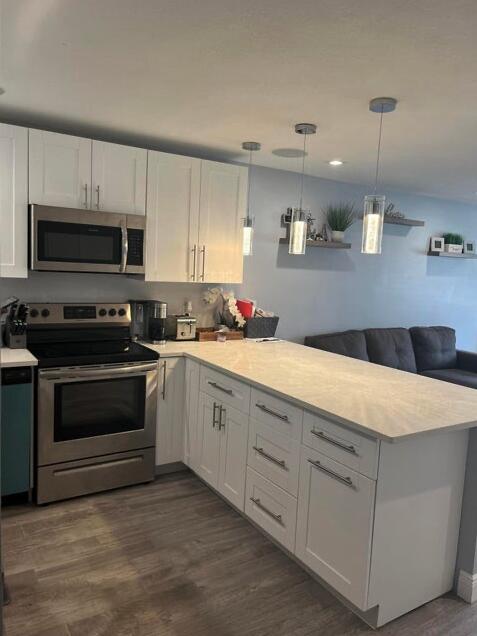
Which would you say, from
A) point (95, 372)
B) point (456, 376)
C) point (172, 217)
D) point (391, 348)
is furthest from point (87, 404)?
point (456, 376)

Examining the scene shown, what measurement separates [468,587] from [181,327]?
2386mm

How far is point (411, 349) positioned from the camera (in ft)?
17.0

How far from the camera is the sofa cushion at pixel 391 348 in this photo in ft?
15.9

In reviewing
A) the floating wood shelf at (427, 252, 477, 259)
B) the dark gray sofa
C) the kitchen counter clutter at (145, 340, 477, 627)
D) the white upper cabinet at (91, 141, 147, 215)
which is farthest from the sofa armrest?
the white upper cabinet at (91, 141, 147, 215)

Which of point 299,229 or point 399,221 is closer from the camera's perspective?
point 299,229

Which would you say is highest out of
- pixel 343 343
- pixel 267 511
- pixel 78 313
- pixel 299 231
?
pixel 299 231

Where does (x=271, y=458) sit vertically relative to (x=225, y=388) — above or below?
below

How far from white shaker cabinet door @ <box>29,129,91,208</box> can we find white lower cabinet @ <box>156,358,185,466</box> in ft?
3.95

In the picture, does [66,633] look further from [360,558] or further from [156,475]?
[156,475]

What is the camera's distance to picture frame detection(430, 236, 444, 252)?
541 centimetres

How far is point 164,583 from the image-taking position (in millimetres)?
2328

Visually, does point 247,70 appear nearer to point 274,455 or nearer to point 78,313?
point 274,455

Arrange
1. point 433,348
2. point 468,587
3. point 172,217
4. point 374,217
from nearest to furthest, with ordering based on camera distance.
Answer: point 468,587 < point 374,217 < point 172,217 < point 433,348

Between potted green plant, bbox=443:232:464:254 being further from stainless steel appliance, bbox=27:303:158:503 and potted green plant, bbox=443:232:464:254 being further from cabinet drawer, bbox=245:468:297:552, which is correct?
cabinet drawer, bbox=245:468:297:552
